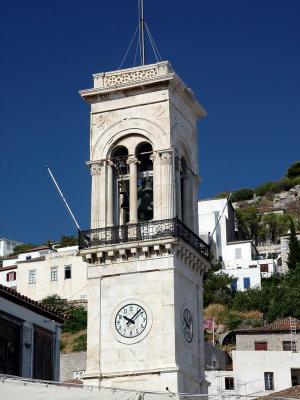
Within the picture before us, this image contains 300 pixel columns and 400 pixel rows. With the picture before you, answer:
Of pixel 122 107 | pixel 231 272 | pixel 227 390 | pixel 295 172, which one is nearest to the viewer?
pixel 122 107

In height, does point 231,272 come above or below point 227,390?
above

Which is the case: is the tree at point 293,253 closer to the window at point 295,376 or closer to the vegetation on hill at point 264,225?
the vegetation on hill at point 264,225

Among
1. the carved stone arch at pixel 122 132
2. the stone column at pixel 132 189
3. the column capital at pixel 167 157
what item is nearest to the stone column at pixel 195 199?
the column capital at pixel 167 157

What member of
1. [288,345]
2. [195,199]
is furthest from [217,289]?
[195,199]

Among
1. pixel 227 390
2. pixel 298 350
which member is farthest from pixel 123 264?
pixel 298 350

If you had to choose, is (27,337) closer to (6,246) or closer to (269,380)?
(269,380)

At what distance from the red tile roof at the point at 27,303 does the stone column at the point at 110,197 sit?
3.96 meters

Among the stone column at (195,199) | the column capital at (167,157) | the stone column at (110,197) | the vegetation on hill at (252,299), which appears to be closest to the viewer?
the column capital at (167,157)

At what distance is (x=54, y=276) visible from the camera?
92.2 metres

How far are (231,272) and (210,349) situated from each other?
29727 mm

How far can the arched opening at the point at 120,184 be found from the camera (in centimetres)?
3544

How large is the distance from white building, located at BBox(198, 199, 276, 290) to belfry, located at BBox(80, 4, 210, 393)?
6117 centimetres

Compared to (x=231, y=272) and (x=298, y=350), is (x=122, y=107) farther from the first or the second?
(x=231, y=272)

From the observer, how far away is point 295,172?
561 feet
